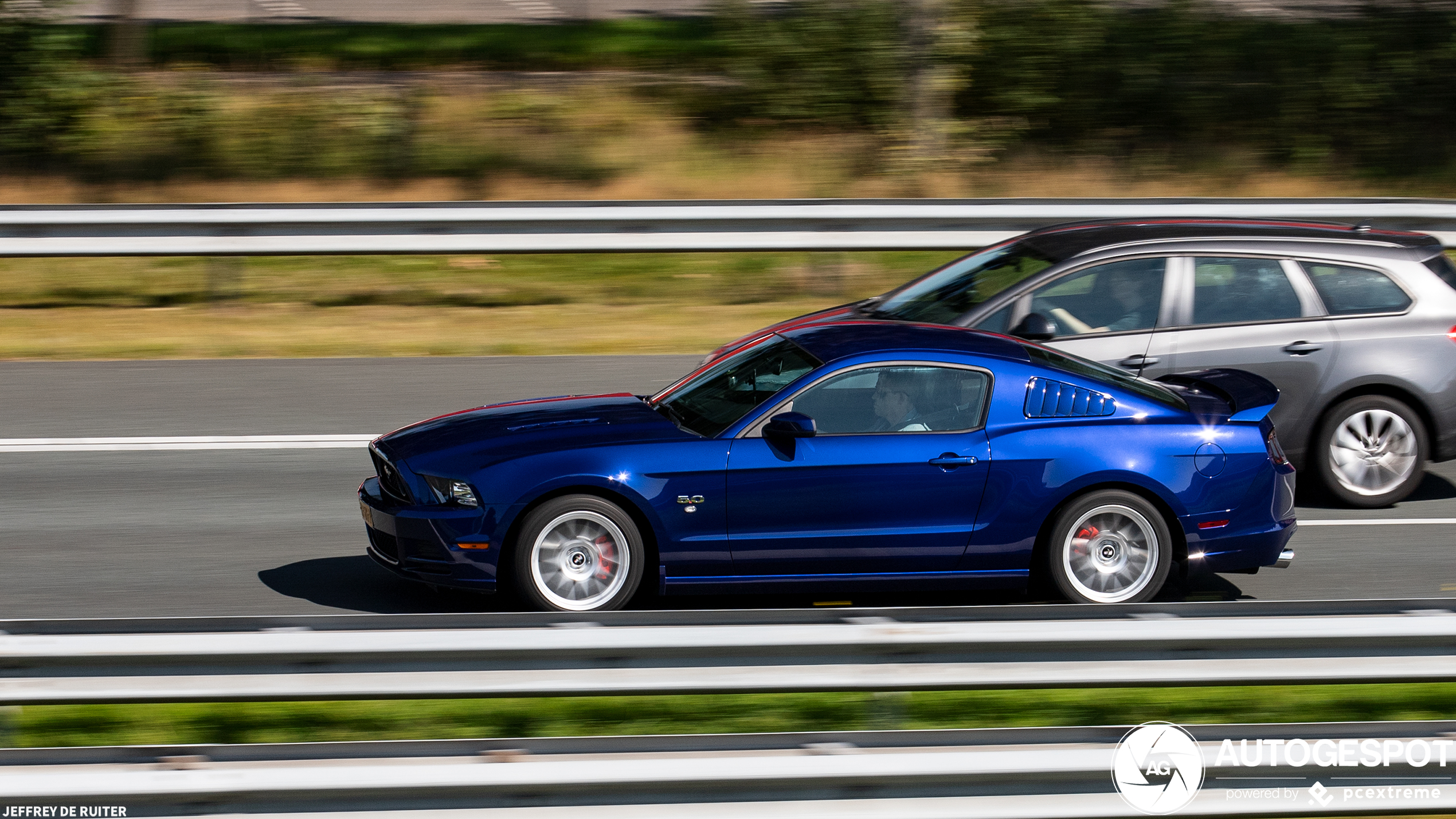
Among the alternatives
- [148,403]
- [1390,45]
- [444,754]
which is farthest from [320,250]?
[1390,45]

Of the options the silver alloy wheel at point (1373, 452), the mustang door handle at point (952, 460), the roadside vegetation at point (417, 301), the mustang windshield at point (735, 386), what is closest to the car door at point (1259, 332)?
the silver alloy wheel at point (1373, 452)

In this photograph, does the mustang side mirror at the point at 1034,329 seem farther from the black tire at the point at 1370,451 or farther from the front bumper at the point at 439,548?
the front bumper at the point at 439,548

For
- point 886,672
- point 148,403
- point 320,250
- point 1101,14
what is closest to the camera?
point 886,672

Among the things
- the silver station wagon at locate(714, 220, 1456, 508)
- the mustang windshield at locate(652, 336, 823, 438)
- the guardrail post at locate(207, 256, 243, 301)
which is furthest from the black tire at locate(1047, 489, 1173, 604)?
the guardrail post at locate(207, 256, 243, 301)

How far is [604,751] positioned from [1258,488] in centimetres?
391

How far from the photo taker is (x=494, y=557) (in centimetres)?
654

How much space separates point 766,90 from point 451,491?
14363 mm

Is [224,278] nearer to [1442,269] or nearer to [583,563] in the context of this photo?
[583,563]

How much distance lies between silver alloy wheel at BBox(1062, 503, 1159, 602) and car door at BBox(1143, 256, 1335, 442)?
1.94m

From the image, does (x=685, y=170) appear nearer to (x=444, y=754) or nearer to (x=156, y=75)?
(x=156, y=75)

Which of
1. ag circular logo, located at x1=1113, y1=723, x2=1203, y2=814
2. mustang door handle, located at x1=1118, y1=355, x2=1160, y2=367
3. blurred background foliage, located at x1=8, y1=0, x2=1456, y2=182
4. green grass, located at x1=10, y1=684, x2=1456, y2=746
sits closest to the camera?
ag circular logo, located at x1=1113, y1=723, x2=1203, y2=814

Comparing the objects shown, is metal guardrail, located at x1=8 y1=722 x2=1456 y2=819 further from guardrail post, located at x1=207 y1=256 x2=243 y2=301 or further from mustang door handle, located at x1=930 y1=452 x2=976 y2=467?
guardrail post, located at x1=207 y1=256 x2=243 y2=301

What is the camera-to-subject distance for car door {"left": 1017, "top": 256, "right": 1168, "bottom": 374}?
8641mm

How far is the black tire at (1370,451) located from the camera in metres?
8.80
